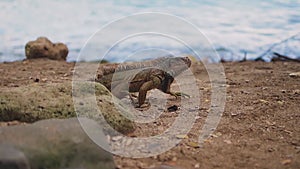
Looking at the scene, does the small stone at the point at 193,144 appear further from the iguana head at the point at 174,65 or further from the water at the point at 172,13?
the water at the point at 172,13

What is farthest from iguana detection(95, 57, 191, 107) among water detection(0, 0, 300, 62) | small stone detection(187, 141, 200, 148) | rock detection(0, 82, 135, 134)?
water detection(0, 0, 300, 62)

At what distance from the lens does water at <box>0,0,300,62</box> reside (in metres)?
7.27

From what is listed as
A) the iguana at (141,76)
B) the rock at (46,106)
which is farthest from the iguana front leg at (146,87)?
the rock at (46,106)

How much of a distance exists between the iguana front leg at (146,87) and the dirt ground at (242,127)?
0.22 m

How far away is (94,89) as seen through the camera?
9.54ft

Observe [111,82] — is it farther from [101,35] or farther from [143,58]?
[101,35]

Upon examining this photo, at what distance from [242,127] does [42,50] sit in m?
3.98

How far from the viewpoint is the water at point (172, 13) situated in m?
7.27

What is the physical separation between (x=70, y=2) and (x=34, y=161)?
26.6 feet

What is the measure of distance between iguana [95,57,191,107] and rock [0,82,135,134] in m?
0.49

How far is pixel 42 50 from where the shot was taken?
20.4 feet

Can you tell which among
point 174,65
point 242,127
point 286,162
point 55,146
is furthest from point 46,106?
Result: point 286,162

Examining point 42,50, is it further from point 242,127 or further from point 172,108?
point 242,127

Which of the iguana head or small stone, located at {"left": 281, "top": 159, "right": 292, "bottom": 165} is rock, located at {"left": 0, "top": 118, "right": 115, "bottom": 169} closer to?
small stone, located at {"left": 281, "top": 159, "right": 292, "bottom": 165}
